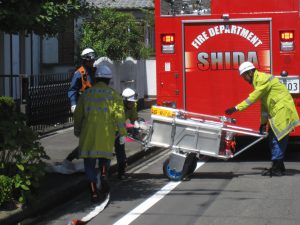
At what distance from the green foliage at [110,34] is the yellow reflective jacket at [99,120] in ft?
47.0

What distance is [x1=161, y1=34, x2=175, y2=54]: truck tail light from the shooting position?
1227cm

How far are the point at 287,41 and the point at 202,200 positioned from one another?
13.1 feet

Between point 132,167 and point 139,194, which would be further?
point 132,167

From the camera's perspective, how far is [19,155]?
26.2 ft

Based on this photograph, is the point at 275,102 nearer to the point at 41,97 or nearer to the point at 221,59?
the point at 221,59

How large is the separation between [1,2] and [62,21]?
98 cm

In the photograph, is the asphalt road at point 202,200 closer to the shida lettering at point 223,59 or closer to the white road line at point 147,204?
the white road line at point 147,204

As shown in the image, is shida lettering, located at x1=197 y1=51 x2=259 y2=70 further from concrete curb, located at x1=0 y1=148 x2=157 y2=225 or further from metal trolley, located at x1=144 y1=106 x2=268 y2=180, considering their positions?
concrete curb, located at x1=0 y1=148 x2=157 y2=225

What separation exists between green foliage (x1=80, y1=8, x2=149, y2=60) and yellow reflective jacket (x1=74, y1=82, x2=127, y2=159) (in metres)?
14.3

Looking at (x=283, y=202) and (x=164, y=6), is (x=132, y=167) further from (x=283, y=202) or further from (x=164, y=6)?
(x=283, y=202)

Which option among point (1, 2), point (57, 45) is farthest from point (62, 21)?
point (57, 45)

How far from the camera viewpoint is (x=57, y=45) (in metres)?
25.4

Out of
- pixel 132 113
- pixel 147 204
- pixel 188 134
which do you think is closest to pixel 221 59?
pixel 132 113

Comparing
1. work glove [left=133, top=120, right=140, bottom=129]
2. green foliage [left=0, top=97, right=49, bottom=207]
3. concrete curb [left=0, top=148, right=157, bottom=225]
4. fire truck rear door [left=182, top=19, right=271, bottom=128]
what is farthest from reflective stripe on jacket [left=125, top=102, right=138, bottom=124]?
green foliage [left=0, top=97, right=49, bottom=207]
